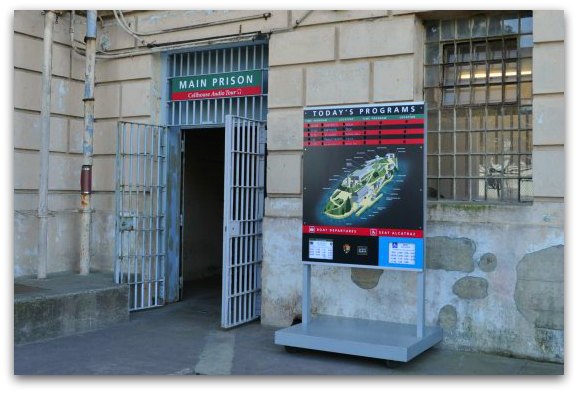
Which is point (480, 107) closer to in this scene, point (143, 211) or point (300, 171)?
point (300, 171)

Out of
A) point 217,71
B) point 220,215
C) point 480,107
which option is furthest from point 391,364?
point 220,215

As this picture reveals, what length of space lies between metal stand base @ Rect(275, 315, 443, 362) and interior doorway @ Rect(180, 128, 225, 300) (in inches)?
178

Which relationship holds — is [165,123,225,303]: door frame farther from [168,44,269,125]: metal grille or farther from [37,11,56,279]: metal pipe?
[37,11,56,279]: metal pipe

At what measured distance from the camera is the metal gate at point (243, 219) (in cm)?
763

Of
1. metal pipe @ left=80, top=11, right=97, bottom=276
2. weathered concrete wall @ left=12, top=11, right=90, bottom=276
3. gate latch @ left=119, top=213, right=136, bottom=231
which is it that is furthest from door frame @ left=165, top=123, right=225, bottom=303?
weathered concrete wall @ left=12, top=11, right=90, bottom=276

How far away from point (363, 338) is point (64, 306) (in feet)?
11.5

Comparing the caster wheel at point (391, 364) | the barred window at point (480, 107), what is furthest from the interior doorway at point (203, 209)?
the caster wheel at point (391, 364)

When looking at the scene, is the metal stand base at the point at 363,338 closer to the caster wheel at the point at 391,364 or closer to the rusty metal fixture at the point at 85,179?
the caster wheel at the point at 391,364

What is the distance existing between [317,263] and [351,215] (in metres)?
0.66

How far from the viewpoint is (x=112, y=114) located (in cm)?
937

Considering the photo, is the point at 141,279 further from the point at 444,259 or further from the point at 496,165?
the point at 496,165

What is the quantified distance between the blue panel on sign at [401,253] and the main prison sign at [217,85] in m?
2.98

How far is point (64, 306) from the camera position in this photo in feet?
24.3

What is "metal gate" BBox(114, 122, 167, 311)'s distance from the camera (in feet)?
28.6
